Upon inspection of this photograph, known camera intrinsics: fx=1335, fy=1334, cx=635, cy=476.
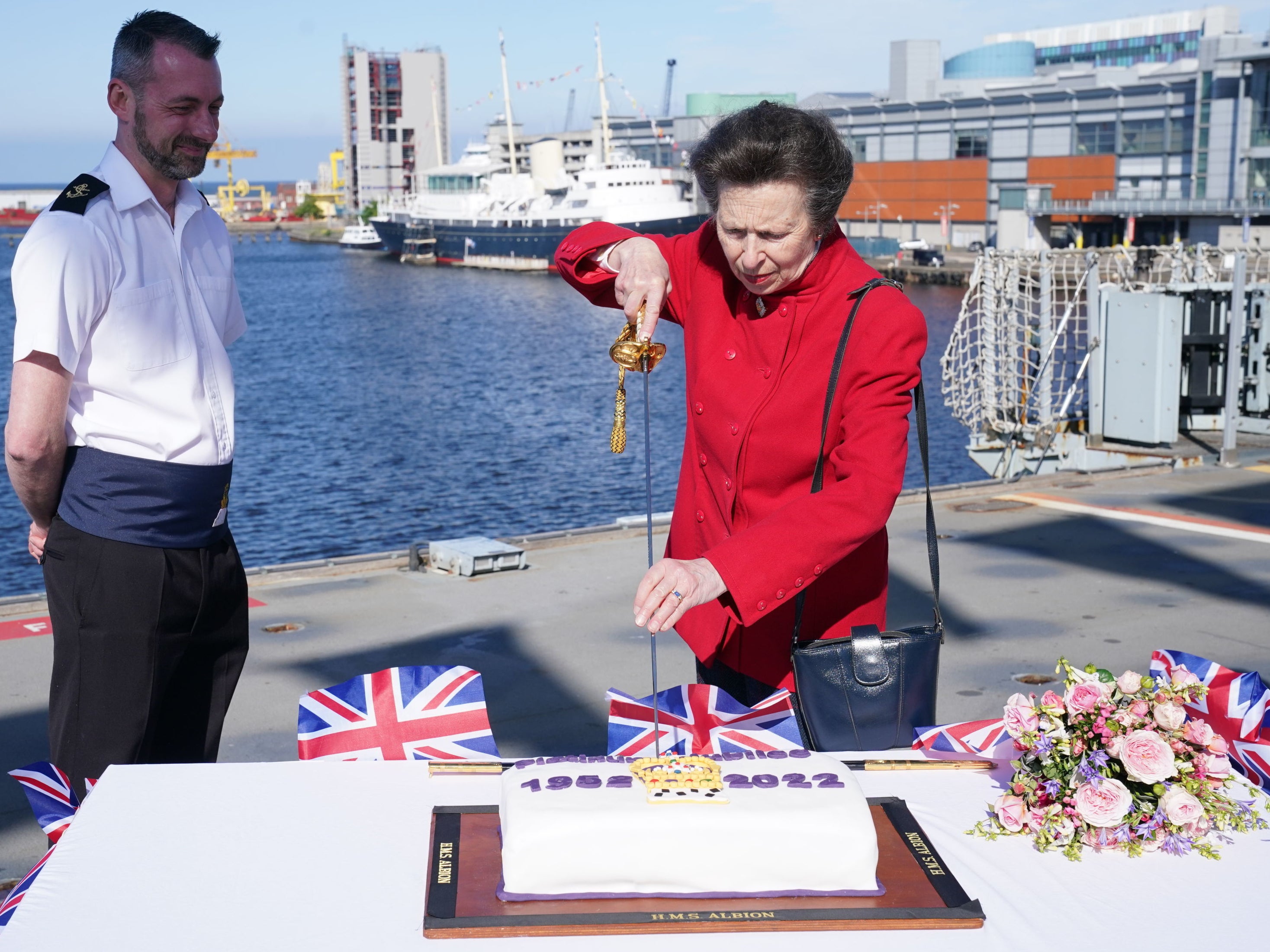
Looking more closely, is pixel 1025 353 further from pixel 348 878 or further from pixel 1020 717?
pixel 348 878

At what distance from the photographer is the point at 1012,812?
1.77 m

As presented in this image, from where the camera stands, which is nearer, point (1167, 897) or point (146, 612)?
point (1167, 897)

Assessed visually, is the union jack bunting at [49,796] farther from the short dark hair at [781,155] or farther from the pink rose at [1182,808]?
the pink rose at [1182,808]

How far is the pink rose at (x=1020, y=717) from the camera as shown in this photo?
1793 mm

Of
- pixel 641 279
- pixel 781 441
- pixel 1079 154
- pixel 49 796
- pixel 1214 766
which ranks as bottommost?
pixel 49 796

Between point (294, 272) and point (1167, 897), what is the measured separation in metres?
70.2

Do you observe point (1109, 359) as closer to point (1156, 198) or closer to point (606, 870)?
point (606, 870)

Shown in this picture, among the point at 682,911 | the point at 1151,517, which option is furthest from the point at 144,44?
the point at 1151,517

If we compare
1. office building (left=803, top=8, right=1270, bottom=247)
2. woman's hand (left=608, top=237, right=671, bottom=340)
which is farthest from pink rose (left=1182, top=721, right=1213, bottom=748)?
office building (left=803, top=8, right=1270, bottom=247)

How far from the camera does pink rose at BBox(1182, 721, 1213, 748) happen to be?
5.68 ft

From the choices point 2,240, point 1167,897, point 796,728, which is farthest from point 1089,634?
point 2,240

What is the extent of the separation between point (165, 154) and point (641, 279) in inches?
33.9

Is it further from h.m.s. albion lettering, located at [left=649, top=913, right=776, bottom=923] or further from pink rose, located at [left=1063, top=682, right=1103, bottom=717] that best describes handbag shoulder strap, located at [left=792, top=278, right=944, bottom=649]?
h.m.s. albion lettering, located at [left=649, top=913, right=776, bottom=923]

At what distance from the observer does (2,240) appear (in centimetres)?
9962
